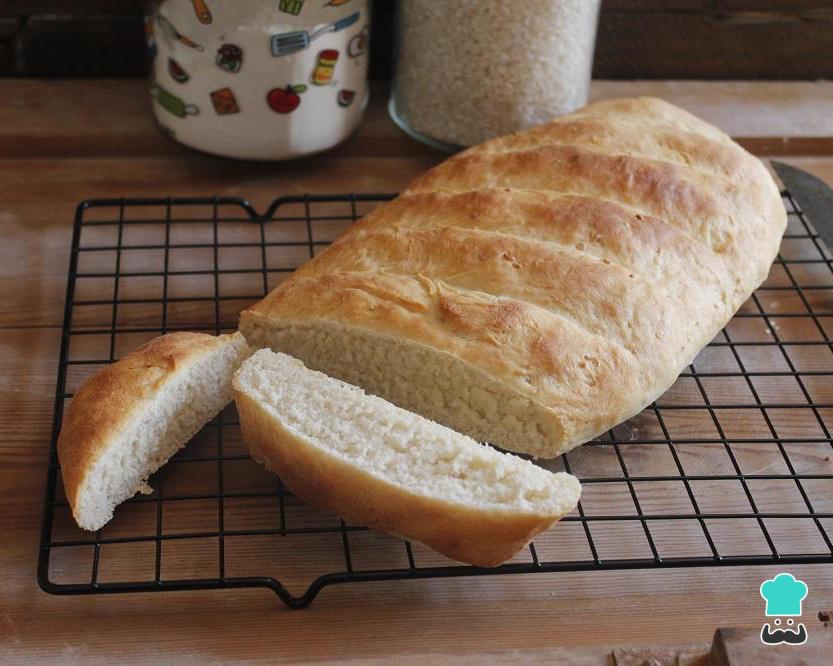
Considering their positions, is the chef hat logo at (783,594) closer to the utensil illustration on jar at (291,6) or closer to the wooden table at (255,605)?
the wooden table at (255,605)

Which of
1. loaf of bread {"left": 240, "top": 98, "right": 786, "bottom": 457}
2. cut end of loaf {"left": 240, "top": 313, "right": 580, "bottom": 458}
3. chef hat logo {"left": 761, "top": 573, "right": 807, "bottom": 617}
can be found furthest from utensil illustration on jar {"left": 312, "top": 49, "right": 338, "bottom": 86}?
chef hat logo {"left": 761, "top": 573, "right": 807, "bottom": 617}

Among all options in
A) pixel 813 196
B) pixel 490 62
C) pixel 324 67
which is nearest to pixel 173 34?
pixel 324 67

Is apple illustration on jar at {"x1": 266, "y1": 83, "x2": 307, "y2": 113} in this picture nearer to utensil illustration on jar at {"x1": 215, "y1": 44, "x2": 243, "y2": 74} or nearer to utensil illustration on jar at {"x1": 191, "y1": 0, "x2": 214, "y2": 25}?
utensil illustration on jar at {"x1": 215, "y1": 44, "x2": 243, "y2": 74}

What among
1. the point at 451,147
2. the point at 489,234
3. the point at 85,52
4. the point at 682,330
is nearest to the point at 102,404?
the point at 489,234

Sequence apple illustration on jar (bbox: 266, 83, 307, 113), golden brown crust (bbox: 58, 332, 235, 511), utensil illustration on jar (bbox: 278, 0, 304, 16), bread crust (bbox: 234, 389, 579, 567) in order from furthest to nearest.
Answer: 1. apple illustration on jar (bbox: 266, 83, 307, 113)
2. utensil illustration on jar (bbox: 278, 0, 304, 16)
3. golden brown crust (bbox: 58, 332, 235, 511)
4. bread crust (bbox: 234, 389, 579, 567)

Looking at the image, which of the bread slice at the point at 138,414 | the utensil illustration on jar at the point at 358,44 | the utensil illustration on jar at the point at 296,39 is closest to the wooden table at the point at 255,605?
the bread slice at the point at 138,414

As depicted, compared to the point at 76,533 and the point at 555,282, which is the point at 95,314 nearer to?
the point at 76,533
